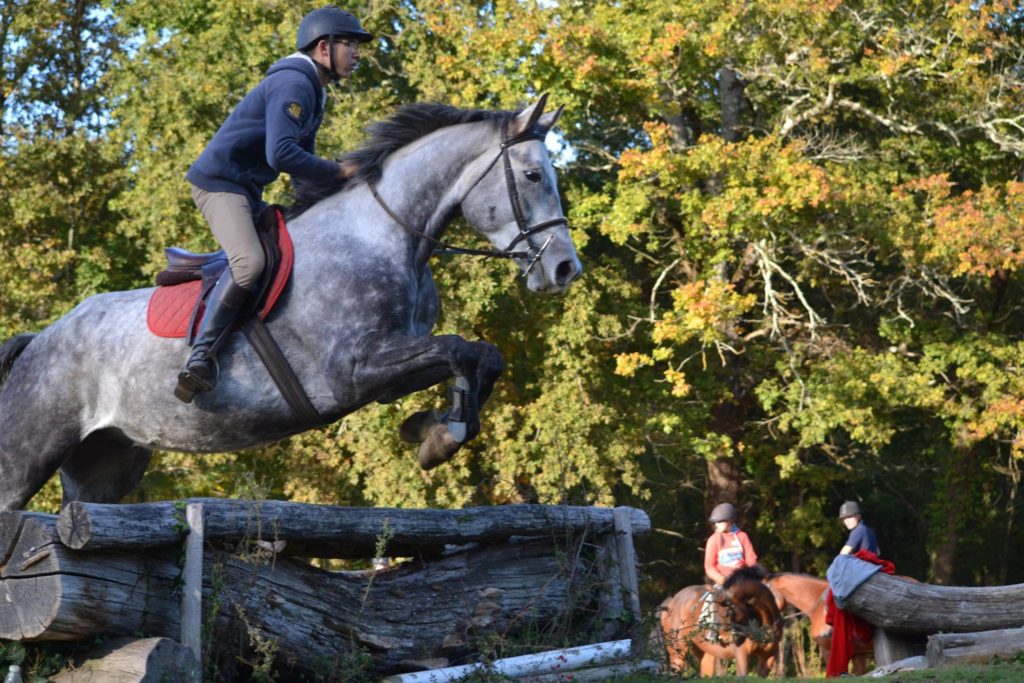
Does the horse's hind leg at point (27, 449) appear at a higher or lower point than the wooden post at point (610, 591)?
higher

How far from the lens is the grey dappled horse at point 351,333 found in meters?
5.94

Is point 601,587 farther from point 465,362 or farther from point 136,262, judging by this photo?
point 136,262

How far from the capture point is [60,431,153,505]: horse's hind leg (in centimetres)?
681

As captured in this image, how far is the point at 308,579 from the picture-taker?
595 centimetres

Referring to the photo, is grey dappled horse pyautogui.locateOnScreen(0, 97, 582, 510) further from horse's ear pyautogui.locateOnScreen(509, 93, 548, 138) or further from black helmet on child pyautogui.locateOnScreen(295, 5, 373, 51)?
black helmet on child pyautogui.locateOnScreen(295, 5, 373, 51)

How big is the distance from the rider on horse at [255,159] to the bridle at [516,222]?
49cm

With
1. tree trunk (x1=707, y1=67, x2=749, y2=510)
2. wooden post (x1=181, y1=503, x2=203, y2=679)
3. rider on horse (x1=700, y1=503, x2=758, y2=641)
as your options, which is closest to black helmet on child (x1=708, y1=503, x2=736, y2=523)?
rider on horse (x1=700, y1=503, x2=758, y2=641)

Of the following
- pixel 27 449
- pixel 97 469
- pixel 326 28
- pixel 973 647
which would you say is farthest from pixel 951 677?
pixel 27 449

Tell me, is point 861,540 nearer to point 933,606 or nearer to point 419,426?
point 933,606

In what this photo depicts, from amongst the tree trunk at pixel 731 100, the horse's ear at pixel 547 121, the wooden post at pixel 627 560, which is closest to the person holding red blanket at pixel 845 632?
the wooden post at pixel 627 560

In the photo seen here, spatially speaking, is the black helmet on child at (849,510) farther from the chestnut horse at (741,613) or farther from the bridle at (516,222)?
the bridle at (516,222)

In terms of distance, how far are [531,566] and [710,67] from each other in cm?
1366

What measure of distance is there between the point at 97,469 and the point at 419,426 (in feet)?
6.02

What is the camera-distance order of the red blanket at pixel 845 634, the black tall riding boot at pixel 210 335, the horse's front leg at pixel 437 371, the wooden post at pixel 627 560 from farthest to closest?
1. the red blanket at pixel 845 634
2. the wooden post at pixel 627 560
3. the black tall riding boot at pixel 210 335
4. the horse's front leg at pixel 437 371
